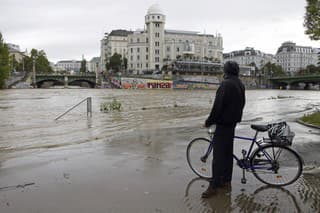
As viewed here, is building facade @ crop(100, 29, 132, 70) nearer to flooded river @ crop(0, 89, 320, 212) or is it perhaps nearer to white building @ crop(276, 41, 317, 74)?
white building @ crop(276, 41, 317, 74)

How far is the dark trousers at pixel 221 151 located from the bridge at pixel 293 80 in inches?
4079

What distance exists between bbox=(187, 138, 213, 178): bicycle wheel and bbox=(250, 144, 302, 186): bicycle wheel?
83 centimetres

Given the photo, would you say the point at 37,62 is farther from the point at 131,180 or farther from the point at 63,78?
the point at 131,180

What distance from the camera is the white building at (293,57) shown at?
189 metres

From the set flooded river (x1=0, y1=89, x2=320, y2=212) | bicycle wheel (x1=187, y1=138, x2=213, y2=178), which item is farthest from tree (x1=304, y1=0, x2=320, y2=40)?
bicycle wheel (x1=187, y1=138, x2=213, y2=178)

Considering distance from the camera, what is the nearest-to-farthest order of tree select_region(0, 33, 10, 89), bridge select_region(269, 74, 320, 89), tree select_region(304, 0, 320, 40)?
1. tree select_region(304, 0, 320, 40)
2. tree select_region(0, 33, 10, 89)
3. bridge select_region(269, 74, 320, 89)

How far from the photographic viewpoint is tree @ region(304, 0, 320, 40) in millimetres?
12594

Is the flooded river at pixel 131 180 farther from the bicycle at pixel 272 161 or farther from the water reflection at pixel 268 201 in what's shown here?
the bicycle at pixel 272 161

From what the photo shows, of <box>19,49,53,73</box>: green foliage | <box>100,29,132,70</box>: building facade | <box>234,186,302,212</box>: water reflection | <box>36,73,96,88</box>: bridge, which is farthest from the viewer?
<box>100,29,132,70</box>: building facade

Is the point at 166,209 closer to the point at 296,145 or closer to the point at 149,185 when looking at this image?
the point at 149,185

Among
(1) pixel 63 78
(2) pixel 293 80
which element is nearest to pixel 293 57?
(2) pixel 293 80

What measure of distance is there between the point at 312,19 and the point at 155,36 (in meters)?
123

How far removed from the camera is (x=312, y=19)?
512 inches

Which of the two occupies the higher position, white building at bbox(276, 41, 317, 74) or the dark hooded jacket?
white building at bbox(276, 41, 317, 74)
